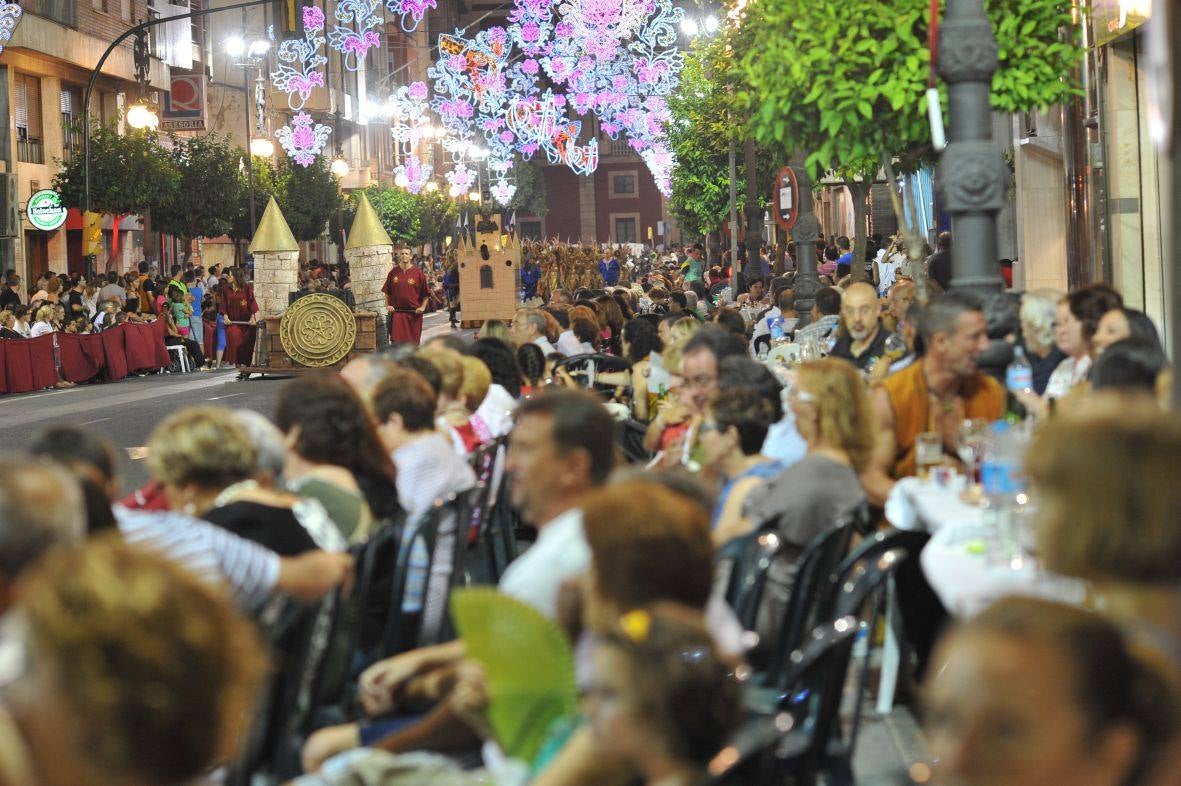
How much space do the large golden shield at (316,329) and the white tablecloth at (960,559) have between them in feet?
66.8

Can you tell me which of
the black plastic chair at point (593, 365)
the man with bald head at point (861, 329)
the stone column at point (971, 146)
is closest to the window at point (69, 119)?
the black plastic chair at point (593, 365)

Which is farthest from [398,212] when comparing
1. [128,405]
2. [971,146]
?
[971,146]

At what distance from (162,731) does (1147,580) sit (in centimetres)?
200

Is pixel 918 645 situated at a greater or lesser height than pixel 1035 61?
lesser

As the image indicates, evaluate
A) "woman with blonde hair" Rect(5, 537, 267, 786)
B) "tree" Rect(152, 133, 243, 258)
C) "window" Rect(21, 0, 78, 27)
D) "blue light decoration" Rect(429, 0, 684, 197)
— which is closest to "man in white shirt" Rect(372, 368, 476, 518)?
"woman with blonde hair" Rect(5, 537, 267, 786)

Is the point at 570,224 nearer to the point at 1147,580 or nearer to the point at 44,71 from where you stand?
the point at 44,71

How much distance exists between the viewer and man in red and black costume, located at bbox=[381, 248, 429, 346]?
30.6m

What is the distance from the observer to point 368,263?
31469 millimetres

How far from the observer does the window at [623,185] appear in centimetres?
12069

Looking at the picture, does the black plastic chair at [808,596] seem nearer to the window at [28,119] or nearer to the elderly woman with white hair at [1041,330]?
the elderly woman with white hair at [1041,330]


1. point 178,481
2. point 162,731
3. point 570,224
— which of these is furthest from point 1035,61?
point 570,224

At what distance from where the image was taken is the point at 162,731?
2277mm

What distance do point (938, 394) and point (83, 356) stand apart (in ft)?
75.4

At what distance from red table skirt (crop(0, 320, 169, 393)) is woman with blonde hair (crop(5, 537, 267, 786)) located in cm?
2537
